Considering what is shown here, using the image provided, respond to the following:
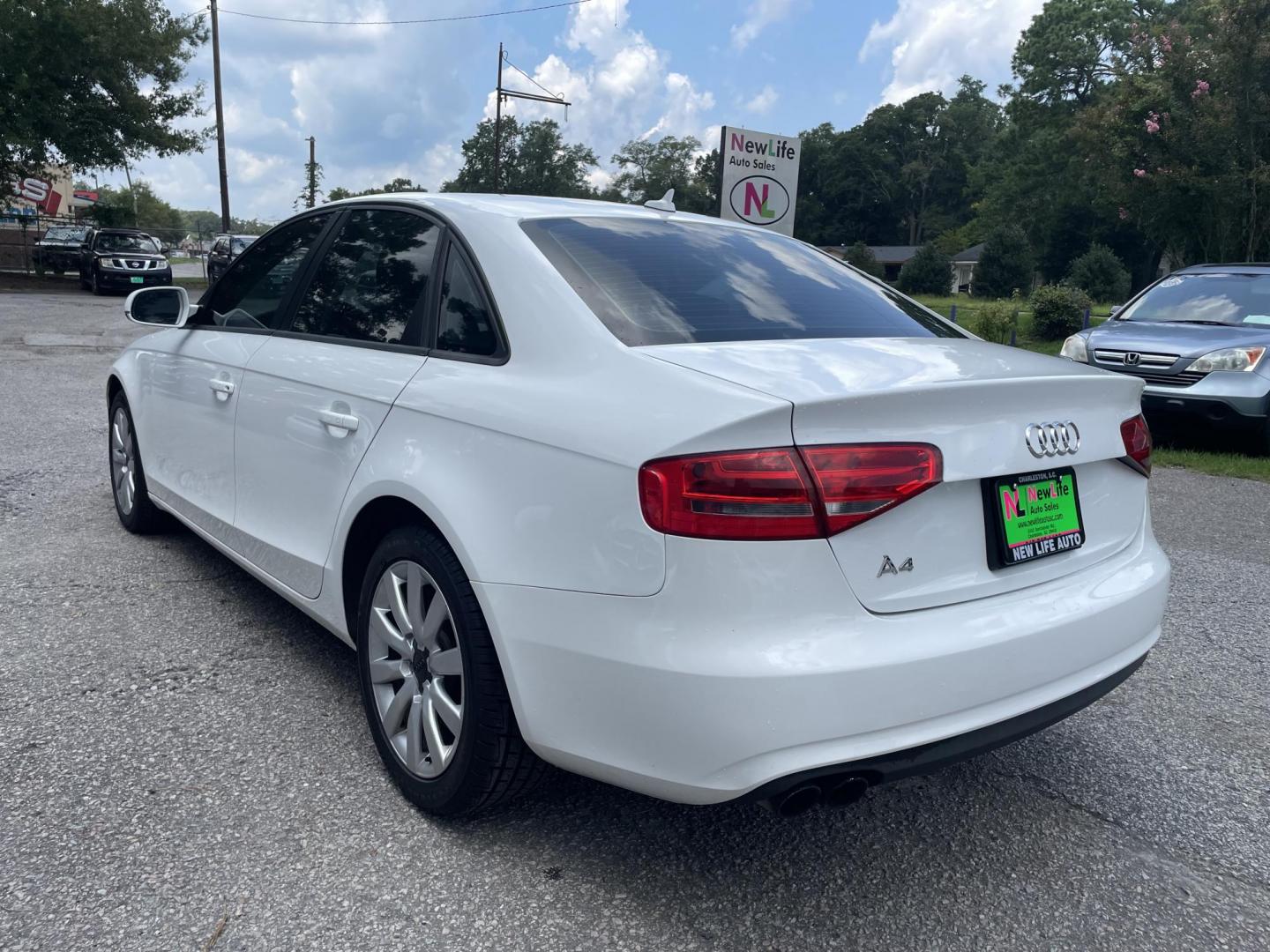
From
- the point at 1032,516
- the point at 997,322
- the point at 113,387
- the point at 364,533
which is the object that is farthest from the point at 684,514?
the point at 997,322

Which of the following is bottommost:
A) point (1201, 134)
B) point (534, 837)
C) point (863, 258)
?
point (534, 837)

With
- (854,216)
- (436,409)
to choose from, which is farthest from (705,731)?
(854,216)

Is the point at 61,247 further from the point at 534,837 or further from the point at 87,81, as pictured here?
the point at 534,837

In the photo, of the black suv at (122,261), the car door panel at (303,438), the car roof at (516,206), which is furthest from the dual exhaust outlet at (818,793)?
the black suv at (122,261)

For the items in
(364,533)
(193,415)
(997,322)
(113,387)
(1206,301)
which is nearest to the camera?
(364,533)

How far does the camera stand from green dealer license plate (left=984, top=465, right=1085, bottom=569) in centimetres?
220

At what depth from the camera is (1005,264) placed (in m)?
56.5

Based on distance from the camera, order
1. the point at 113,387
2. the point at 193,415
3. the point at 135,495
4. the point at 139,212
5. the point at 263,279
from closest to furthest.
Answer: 1. the point at 263,279
2. the point at 193,415
3. the point at 135,495
4. the point at 113,387
5. the point at 139,212

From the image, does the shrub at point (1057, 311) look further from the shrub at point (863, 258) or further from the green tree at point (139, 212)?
the shrub at point (863, 258)

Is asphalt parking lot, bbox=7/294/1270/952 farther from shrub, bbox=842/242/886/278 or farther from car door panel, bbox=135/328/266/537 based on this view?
shrub, bbox=842/242/886/278

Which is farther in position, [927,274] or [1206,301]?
[927,274]

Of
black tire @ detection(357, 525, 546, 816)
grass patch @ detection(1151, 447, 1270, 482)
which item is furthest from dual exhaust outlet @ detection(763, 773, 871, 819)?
grass patch @ detection(1151, 447, 1270, 482)

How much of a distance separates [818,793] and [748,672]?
1.03ft

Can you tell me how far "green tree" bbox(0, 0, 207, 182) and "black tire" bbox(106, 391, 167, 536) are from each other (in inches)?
998
